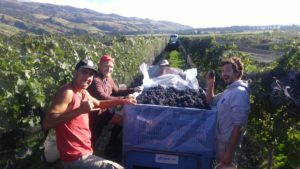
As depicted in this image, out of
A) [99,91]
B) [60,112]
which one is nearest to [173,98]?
[99,91]

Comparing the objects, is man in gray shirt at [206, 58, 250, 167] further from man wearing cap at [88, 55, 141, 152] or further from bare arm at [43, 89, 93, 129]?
bare arm at [43, 89, 93, 129]

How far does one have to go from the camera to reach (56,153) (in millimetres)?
4781

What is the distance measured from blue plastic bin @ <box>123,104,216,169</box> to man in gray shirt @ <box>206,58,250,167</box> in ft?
0.72

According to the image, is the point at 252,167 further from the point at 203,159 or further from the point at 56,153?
the point at 56,153

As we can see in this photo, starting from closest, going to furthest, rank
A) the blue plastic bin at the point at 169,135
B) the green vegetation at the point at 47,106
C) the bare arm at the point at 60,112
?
the bare arm at the point at 60,112 < the blue plastic bin at the point at 169,135 < the green vegetation at the point at 47,106

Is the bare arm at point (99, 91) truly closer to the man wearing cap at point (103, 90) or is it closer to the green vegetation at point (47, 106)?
the man wearing cap at point (103, 90)

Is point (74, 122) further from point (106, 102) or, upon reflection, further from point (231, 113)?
point (231, 113)

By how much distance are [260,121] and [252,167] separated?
1.11m

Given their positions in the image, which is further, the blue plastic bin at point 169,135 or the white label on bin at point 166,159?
the white label on bin at point 166,159

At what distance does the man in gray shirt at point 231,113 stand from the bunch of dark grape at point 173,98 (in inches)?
12.6

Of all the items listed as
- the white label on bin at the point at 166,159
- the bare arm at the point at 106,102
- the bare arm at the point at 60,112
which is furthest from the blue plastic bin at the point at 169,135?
the bare arm at the point at 60,112

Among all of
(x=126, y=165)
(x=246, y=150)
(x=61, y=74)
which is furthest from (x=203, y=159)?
(x=246, y=150)

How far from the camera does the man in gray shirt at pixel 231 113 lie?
4379 mm

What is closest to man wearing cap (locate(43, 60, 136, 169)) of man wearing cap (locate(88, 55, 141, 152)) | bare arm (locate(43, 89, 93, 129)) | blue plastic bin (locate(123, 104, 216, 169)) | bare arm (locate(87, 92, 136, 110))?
bare arm (locate(43, 89, 93, 129))
